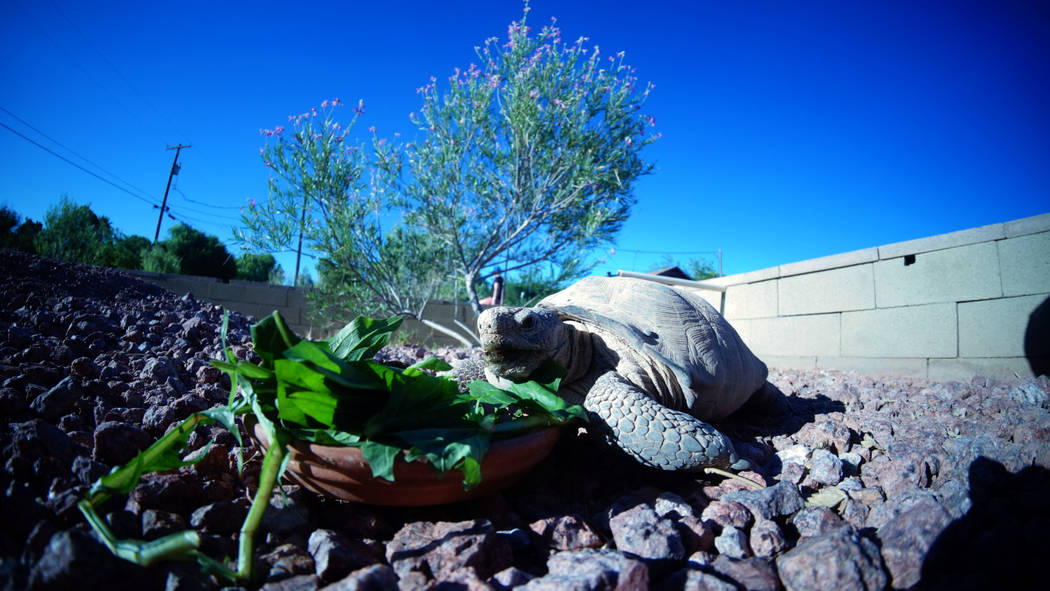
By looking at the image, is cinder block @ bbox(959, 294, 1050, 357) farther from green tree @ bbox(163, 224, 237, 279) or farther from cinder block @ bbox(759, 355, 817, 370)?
green tree @ bbox(163, 224, 237, 279)

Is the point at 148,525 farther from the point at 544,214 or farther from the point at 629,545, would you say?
the point at 544,214

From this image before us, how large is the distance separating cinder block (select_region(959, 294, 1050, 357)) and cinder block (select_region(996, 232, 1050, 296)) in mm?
70

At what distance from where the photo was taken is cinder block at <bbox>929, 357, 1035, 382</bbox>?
3236 mm

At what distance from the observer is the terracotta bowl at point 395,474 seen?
1035mm

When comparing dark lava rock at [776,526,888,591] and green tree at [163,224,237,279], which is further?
green tree at [163,224,237,279]

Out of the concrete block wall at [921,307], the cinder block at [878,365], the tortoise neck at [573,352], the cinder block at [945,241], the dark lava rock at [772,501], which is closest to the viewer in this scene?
the dark lava rock at [772,501]

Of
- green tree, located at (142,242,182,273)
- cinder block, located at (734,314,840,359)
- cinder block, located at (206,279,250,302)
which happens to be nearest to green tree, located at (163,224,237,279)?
green tree, located at (142,242,182,273)

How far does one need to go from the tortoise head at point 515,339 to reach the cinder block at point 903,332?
375 cm

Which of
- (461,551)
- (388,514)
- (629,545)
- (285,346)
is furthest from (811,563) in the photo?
(285,346)

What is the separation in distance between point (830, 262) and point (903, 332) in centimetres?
92

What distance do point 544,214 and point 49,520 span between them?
228 inches

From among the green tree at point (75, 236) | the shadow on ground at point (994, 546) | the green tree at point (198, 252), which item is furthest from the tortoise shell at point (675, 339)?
the green tree at point (198, 252)

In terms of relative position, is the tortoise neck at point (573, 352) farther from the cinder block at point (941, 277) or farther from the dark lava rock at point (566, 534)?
the cinder block at point (941, 277)

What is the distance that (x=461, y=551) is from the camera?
0.99 m
